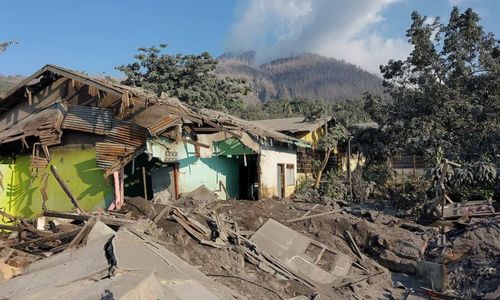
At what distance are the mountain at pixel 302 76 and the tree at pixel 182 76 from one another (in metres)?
96.6

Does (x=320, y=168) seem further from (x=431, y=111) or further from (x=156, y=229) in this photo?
(x=156, y=229)

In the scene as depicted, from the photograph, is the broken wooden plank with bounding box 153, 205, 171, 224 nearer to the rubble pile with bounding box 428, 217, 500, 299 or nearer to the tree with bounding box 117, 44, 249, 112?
the rubble pile with bounding box 428, 217, 500, 299

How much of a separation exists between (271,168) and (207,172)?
3.82 meters

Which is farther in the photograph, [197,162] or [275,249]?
[197,162]

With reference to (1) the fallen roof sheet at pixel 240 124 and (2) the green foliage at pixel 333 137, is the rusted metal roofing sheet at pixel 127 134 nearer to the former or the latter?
(1) the fallen roof sheet at pixel 240 124

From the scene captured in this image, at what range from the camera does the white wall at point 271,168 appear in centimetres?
1769

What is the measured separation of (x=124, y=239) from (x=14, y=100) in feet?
30.7

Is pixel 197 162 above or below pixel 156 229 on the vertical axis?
above

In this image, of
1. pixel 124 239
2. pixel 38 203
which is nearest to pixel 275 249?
pixel 124 239

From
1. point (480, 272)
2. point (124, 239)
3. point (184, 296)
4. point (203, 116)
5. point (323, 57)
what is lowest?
point (480, 272)

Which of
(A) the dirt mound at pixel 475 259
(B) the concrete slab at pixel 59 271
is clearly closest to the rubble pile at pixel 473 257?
(A) the dirt mound at pixel 475 259

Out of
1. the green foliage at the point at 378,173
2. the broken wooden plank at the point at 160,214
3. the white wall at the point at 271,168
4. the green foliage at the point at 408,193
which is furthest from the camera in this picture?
the green foliage at the point at 378,173

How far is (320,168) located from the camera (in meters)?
21.9

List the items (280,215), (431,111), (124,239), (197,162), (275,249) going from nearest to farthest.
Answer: (124,239)
(275,249)
(280,215)
(197,162)
(431,111)
